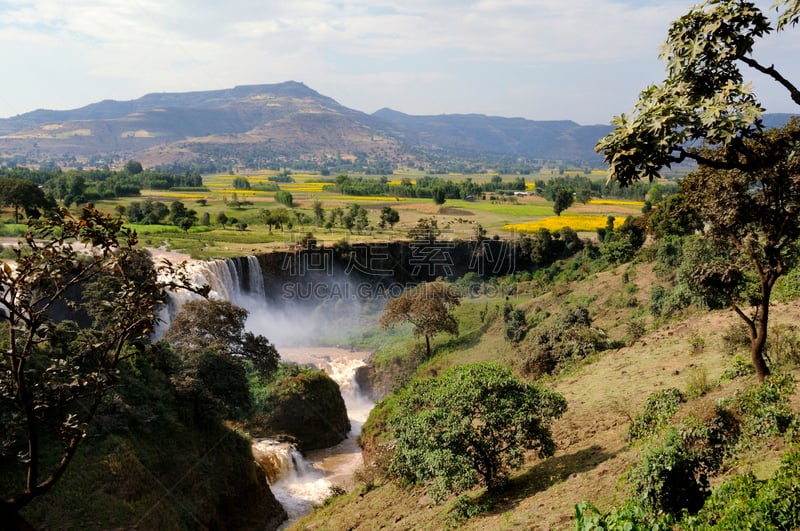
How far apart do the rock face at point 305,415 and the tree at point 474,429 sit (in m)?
15.5

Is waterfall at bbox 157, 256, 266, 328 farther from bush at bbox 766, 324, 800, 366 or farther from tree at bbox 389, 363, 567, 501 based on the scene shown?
bush at bbox 766, 324, 800, 366

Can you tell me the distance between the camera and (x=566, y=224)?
7606 centimetres

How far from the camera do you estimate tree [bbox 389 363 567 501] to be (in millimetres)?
10734

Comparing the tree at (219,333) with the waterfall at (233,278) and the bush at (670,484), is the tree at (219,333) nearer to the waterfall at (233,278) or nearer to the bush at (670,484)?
the waterfall at (233,278)

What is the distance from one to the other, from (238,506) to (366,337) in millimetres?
24852

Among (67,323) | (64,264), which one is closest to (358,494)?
(67,323)

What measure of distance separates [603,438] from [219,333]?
1694 cm

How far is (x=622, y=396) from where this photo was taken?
14.5 meters

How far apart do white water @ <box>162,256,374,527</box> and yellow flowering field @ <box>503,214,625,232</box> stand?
37.0 metres

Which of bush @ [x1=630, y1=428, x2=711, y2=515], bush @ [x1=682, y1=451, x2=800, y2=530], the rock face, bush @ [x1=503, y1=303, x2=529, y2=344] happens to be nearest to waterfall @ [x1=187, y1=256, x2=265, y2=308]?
the rock face

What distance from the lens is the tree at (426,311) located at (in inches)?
1303

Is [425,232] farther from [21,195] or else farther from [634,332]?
[634,332]

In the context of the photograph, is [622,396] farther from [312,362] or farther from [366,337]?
[366,337]

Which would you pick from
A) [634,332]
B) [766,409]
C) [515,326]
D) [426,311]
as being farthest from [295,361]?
[766,409]
